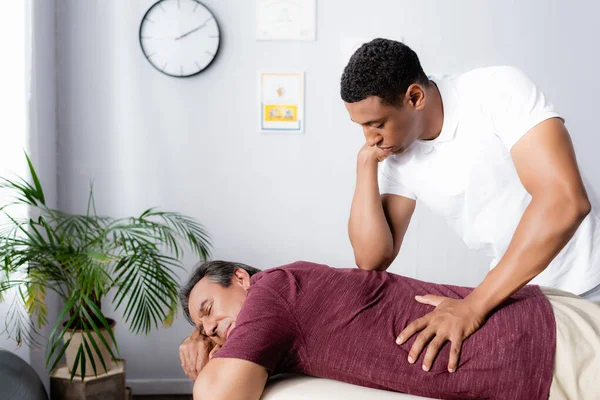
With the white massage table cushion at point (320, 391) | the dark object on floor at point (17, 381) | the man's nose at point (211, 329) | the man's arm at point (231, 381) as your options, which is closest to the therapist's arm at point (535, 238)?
the white massage table cushion at point (320, 391)

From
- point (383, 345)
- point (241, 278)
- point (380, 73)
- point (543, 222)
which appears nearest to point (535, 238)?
point (543, 222)

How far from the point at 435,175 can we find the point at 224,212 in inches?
60.0

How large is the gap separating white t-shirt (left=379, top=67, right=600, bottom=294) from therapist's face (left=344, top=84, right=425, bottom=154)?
4.0 inches

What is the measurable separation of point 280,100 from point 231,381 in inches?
75.8

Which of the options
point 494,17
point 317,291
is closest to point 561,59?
point 494,17

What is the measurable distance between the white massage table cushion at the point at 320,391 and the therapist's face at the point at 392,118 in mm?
566

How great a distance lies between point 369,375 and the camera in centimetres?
113

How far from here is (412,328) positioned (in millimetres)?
1161

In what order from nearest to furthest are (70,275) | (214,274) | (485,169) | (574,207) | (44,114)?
1. (574,207)
2. (485,169)
3. (214,274)
4. (70,275)
5. (44,114)

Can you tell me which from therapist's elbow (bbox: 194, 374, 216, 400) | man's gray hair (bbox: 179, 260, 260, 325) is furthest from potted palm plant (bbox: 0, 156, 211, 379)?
therapist's elbow (bbox: 194, 374, 216, 400)

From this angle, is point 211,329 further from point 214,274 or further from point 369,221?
point 369,221

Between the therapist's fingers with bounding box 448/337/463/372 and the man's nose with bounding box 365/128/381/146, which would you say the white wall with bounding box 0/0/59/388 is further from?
the therapist's fingers with bounding box 448/337/463/372

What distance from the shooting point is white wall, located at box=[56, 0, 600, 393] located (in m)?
2.81

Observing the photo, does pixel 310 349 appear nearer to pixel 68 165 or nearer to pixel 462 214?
pixel 462 214
